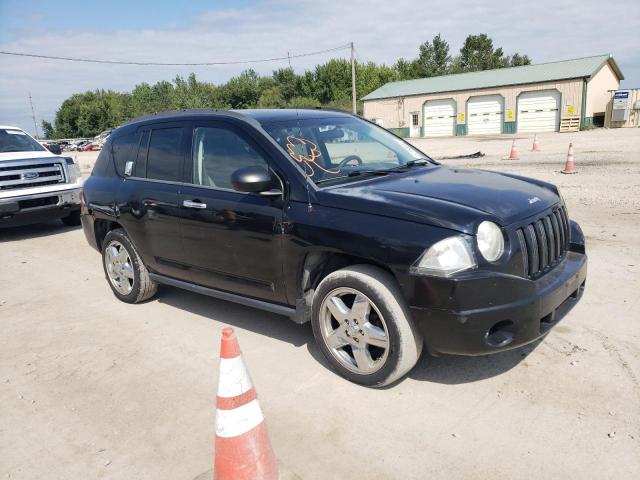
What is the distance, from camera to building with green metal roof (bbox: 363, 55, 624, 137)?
3894 centimetres

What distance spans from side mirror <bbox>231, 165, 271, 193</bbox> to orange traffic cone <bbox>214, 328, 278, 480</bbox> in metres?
1.33

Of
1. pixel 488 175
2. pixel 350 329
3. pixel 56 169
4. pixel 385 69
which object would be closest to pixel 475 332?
pixel 350 329

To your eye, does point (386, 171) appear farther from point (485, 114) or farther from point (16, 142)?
point (485, 114)

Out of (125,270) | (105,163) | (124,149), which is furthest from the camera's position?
(105,163)

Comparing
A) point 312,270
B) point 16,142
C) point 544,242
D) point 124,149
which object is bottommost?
point 312,270

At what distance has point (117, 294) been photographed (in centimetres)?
552

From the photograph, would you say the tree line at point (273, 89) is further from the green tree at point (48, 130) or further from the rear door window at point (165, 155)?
the rear door window at point (165, 155)

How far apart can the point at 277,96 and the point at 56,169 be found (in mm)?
61205

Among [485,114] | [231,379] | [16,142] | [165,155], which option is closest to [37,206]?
[16,142]

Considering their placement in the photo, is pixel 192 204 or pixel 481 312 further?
pixel 192 204

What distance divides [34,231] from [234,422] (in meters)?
9.29

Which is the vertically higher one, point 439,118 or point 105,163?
point 105,163

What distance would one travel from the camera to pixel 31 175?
9.06m

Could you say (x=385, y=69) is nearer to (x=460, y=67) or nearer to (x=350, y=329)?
(x=460, y=67)
